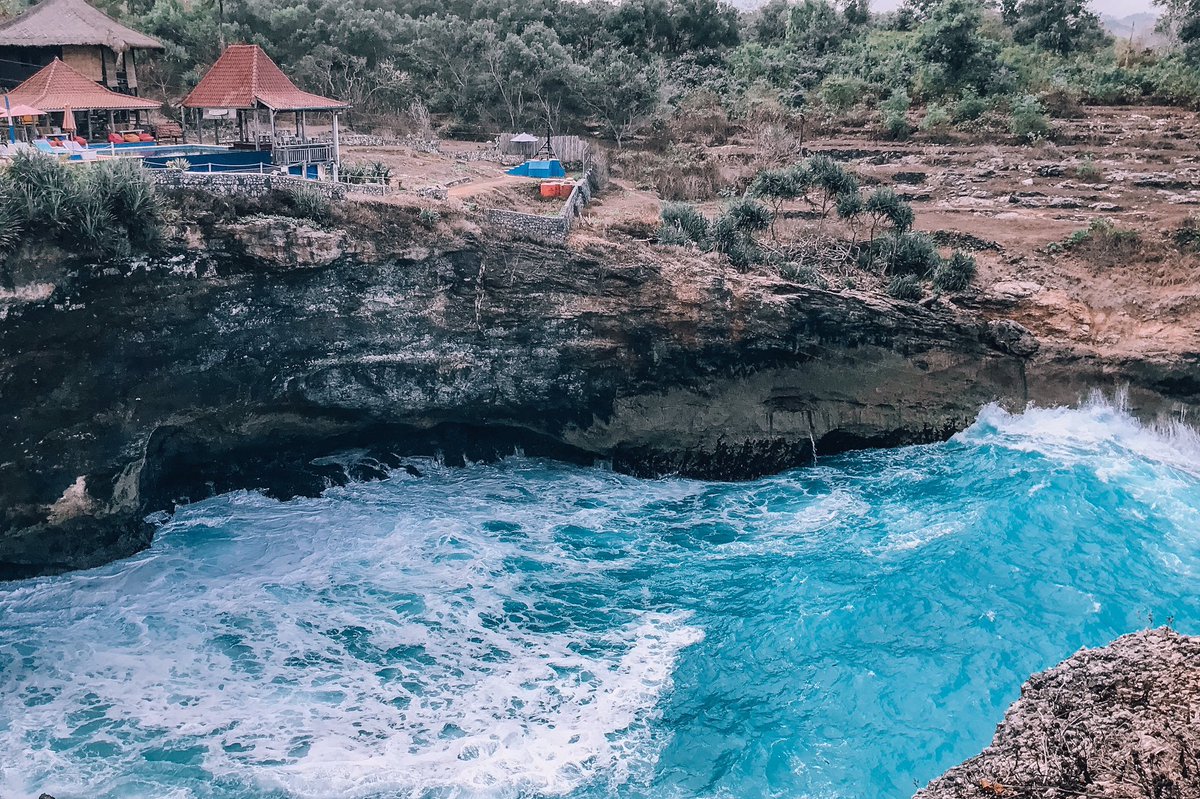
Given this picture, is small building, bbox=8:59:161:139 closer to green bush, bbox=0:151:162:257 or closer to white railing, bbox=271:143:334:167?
white railing, bbox=271:143:334:167

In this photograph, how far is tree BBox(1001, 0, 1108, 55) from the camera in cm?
5106

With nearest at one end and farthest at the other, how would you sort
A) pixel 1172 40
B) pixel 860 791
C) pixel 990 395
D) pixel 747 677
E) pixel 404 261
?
pixel 860 791 → pixel 747 677 → pixel 404 261 → pixel 990 395 → pixel 1172 40

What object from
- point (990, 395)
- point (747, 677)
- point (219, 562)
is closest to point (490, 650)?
point (747, 677)

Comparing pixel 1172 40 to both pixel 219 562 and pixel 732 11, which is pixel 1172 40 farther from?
pixel 219 562

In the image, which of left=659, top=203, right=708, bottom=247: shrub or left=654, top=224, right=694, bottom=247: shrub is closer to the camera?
left=654, top=224, right=694, bottom=247: shrub

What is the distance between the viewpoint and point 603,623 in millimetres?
22406

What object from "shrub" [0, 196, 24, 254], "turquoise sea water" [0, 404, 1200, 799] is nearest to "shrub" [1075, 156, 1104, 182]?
"turquoise sea water" [0, 404, 1200, 799]

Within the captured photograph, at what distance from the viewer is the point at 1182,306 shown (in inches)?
1213

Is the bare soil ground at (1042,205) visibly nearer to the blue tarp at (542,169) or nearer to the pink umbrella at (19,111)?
the blue tarp at (542,169)

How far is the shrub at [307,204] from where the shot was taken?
84.6ft

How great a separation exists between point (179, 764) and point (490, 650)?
6.96 m

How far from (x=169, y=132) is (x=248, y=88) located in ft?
29.8

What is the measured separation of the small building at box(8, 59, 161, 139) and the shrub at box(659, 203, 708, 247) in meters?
18.7

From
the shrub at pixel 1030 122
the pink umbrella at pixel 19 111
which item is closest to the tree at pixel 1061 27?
the shrub at pixel 1030 122
